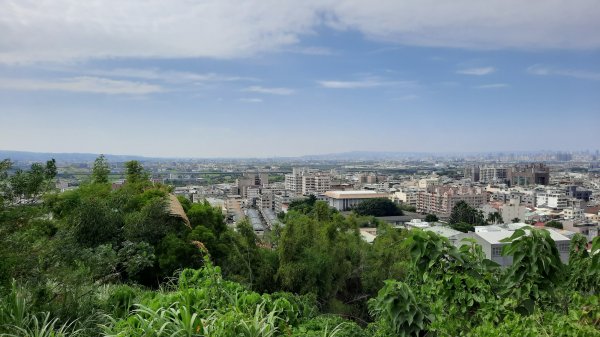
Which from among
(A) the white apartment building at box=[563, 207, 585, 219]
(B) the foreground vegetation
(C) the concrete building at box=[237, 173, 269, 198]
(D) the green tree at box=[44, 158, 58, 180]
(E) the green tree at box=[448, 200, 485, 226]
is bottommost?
(A) the white apartment building at box=[563, 207, 585, 219]

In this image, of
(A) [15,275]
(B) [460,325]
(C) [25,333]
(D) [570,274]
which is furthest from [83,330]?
(D) [570,274]

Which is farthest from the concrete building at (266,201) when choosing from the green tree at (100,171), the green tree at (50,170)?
the green tree at (50,170)

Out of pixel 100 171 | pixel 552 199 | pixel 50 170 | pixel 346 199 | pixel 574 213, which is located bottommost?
pixel 574 213

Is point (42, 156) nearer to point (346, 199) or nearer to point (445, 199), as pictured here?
point (346, 199)

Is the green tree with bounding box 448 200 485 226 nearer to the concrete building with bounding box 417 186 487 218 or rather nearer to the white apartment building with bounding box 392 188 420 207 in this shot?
the concrete building with bounding box 417 186 487 218

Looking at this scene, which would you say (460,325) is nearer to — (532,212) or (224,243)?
(224,243)

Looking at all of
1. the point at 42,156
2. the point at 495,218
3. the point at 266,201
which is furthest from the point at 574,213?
the point at 42,156

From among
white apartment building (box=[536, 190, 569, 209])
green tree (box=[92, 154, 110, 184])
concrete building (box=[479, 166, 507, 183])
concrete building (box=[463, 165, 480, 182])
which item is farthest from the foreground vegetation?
concrete building (box=[463, 165, 480, 182])

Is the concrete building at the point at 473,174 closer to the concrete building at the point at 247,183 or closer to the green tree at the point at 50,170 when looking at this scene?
the concrete building at the point at 247,183
